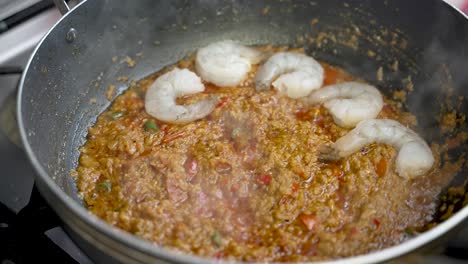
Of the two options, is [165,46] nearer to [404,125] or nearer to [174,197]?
[174,197]

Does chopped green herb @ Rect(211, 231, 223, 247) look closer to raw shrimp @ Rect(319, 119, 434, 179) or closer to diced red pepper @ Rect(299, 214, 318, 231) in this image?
diced red pepper @ Rect(299, 214, 318, 231)

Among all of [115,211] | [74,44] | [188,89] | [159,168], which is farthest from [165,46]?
[115,211]

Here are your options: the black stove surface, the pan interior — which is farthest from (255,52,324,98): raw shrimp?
the black stove surface

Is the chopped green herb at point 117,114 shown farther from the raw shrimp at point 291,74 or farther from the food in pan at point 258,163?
the raw shrimp at point 291,74

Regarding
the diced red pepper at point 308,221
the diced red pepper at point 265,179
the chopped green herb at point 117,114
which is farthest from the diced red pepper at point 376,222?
the chopped green herb at point 117,114

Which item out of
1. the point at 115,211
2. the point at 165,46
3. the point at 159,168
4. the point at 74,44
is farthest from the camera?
the point at 165,46

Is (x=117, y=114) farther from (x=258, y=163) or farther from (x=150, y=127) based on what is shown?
(x=258, y=163)

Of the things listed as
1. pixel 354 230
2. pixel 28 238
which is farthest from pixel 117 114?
pixel 354 230
